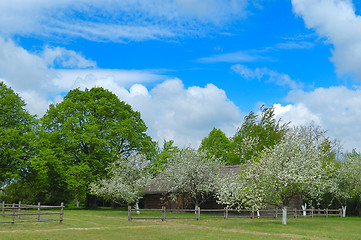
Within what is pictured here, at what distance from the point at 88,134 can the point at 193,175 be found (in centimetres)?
1449

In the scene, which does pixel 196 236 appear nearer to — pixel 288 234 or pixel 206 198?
pixel 288 234

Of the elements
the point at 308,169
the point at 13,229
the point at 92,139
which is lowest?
the point at 13,229

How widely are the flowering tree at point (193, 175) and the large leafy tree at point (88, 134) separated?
812 centimetres

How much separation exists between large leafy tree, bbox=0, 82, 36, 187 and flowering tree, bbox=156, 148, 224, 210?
16301mm

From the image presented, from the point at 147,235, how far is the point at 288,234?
7.70m

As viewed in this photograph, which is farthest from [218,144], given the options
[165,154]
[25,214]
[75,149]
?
[25,214]

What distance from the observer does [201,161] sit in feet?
123

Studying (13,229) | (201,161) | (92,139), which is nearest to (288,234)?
(13,229)

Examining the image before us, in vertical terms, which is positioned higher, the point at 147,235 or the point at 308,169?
the point at 308,169

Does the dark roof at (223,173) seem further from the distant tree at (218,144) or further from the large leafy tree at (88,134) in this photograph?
the distant tree at (218,144)

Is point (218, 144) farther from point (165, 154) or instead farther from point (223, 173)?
point (223, 173)

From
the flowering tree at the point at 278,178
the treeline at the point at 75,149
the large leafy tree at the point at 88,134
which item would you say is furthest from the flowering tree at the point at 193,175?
the flowering tree at the point at 278,178

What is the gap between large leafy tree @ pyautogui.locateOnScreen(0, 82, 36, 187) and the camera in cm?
3875

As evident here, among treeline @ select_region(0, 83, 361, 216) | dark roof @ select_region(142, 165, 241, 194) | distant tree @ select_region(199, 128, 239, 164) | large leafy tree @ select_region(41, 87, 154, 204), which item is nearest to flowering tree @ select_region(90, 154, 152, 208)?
treeline @ select_region(0, 83, 361, 216)
